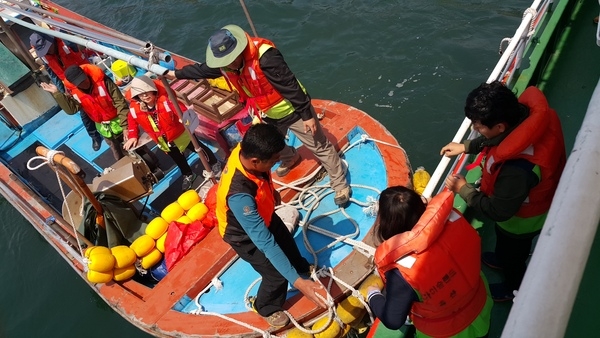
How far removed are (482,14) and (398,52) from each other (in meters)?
1.89

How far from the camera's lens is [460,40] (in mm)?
8094

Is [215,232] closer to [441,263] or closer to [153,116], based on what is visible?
[153,116]

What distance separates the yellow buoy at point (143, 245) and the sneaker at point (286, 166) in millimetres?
1524

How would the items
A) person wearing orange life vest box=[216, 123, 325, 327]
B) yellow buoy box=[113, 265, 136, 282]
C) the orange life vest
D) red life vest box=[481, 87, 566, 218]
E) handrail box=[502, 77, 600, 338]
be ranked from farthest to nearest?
1. yellow buoy box=[113, 265, 136, 282]
2. the orange life vest
3. person wearing orange life vest box=[216, 123, 325, 327]
4. red life vest box=[481, 87, 566, 218]
5. handrail box=[502, 77, 600, 338]

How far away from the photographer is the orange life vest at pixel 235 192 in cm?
291

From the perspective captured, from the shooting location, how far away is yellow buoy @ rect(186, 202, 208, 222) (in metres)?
4.73

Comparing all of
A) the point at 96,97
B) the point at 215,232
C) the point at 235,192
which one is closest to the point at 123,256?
the point at 215,232

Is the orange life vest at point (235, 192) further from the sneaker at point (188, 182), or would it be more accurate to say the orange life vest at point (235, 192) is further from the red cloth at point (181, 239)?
the sneaker at point (188, 182)

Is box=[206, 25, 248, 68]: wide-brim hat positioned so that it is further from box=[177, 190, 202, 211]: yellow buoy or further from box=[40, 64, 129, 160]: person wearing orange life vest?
box=[40, 64, 129, 160]: person wearing orange life vest

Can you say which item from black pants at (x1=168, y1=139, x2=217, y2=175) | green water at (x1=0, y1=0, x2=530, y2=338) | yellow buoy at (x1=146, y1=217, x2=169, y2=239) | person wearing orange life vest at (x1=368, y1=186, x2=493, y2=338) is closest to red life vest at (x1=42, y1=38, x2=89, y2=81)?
black pants at (x1=168, y1=139, x2=217, y2=175)

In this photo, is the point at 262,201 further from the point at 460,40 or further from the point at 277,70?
the point at 460,40

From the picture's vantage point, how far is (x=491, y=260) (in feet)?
11.3

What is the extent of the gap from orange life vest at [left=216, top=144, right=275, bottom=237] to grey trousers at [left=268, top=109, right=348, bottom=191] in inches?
44.2

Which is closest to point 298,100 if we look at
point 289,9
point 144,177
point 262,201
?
point 262,201
